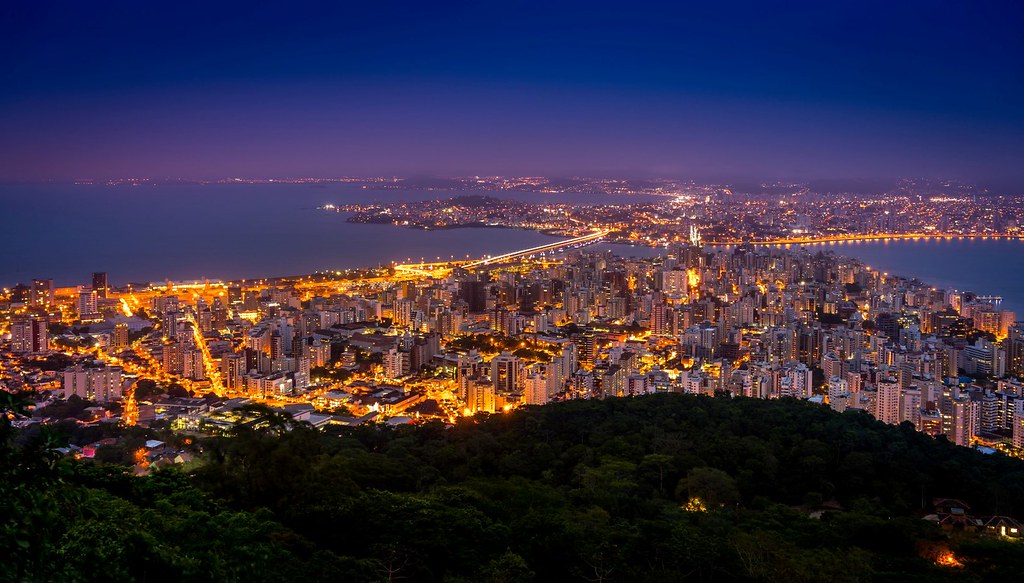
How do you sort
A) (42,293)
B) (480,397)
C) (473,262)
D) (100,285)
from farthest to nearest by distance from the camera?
1. (473,262)
2. (100,285)
3. (42,293)
4. (480,397)

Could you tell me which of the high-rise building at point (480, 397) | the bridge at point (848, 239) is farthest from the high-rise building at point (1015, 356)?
the bridge at point (848, 239)

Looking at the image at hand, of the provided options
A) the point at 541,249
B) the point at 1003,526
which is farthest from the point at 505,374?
the point at 541,249

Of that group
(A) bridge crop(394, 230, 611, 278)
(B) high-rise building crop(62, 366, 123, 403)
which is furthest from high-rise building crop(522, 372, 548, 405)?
(A) bridge crop(394, 230, 611, 278)

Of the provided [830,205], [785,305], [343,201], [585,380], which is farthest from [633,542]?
[343,201]

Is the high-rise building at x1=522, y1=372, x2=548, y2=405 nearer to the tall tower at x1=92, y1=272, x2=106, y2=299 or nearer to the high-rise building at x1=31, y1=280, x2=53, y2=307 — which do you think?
the high-rise building at x1=31, y1=280, x2=53, y2=307

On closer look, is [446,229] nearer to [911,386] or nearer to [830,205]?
[830,205]

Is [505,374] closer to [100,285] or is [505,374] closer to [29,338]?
[29,338]

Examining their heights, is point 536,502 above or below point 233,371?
above
